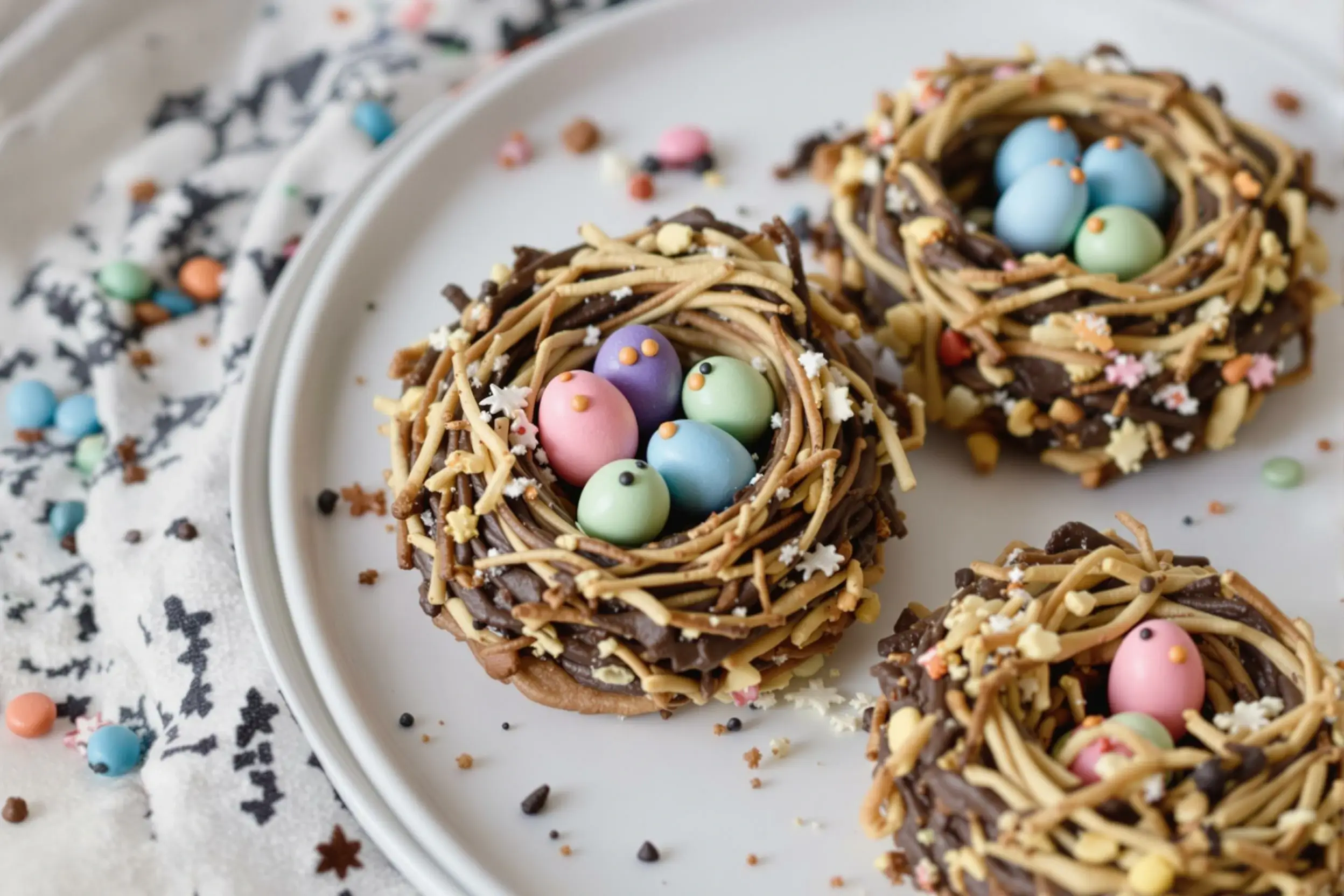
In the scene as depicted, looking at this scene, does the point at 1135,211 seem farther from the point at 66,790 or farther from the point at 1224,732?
the point at 66,790

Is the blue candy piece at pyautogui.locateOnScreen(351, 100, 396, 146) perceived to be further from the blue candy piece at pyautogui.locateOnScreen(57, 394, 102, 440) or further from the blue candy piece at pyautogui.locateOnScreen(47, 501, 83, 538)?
the blue candy piece at pyautogui.locateOnScreen(47, 501, 83, 538)

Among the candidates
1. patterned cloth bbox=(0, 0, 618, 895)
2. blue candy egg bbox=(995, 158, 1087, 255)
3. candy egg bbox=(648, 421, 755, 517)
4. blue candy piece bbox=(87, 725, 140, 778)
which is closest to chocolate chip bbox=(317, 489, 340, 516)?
patterned cloth bbox=(0, 0, 618, 895)

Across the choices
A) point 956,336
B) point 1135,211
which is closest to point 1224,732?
point 956,336

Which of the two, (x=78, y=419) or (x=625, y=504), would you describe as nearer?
(x=625, y=504)

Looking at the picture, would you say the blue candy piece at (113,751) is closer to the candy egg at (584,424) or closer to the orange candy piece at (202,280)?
the candy egg at (584,424)

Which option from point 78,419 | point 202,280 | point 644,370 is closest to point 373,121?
point 202,280

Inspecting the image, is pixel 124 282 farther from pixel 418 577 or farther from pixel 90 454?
pixel 418 577

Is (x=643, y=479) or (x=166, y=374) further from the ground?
(x=643, y=479)

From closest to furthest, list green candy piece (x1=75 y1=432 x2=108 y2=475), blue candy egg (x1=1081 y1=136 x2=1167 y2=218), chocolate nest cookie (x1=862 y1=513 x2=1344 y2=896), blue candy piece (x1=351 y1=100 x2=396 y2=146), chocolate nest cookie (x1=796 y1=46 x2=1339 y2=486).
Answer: chocolate nest cookie (x1=862 y1=513 x2=1344 y2=896)
chocolate nest cookie (x1=796 y1=46 x2=1339 y2=486)
blue candy egg (x1=1081 y1=136 x2=1167 y2=218)
green candy piece (x1=75 y1=432 x2=108 y2=475)
blue candy piece (x1=351 y1=100 x2=396 y2=146)
